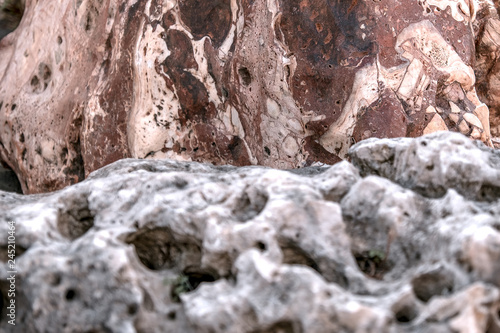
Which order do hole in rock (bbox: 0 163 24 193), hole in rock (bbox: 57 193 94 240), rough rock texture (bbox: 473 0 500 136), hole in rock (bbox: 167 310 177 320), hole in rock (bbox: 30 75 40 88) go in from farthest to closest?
hole in rock (bbox: 0 163 24 193) → hole in rock (bbox: 30 75 40 88) → rough rock texture (bbox: 473 0 500 136) → hole in rock (bbox: 57 193 94 240) → hole in rock (bbox: 167 310 177 320)

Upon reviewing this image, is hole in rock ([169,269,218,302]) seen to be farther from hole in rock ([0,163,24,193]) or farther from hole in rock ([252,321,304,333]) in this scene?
hole in rock ([0,163,24,193])

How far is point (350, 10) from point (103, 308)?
1915mm

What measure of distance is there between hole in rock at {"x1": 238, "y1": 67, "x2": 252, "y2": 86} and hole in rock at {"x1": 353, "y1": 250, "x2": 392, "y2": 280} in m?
1.51

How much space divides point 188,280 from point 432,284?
2.19 ft

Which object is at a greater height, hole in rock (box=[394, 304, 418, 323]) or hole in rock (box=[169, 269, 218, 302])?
hole in rock (box=[394, 304, 418, 323])

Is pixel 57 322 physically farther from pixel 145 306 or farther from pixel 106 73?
pixel 106 73

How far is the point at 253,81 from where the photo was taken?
8.75ft

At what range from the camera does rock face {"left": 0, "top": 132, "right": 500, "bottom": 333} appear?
109 centimetres

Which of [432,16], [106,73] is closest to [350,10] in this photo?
[432,16]

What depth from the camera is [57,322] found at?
1.19m

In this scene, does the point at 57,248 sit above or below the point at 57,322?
above

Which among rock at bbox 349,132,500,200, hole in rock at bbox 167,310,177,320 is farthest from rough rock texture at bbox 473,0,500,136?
hole in rock at bbox 167,310,177,320

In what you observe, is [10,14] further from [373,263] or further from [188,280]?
[373,263]

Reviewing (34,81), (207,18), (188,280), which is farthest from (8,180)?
(188,280)
